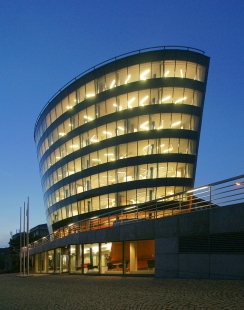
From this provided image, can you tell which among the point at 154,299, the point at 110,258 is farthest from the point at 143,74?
the point at 154,299


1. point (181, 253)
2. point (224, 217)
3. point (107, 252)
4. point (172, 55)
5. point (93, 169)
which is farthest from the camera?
point (93, 169)

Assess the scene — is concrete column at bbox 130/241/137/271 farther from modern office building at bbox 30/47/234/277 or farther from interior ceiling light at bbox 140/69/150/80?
interior ceiling light at bbox 140/69/150/80

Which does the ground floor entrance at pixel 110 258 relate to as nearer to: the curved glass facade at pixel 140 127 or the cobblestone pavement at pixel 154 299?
the cobblestone pavement at pixel 154 299

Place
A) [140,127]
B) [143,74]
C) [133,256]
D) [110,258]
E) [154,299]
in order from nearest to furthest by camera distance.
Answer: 1. [154,299]
2. [133,256]
3. [110,258]
4. [140,127]
5. [143,74]

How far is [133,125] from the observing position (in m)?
53.4

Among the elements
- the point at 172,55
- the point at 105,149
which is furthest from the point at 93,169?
the point at 172,55

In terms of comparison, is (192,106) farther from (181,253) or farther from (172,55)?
(181,253)

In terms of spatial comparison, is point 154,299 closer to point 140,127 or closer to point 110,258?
point 110,258

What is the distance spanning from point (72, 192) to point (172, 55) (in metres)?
24.5

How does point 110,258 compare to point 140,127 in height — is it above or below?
below

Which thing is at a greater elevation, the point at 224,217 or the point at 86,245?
the point at 224,217

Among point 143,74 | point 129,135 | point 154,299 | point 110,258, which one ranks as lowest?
point 110,258

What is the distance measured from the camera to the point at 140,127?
53.0m

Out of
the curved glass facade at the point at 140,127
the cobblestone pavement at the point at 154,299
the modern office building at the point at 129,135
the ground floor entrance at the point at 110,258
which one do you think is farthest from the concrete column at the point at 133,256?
the curved glass facade at the point at 140,127
